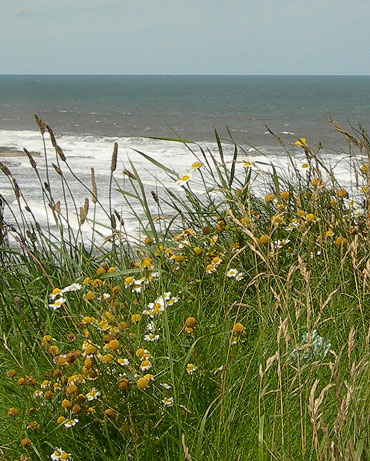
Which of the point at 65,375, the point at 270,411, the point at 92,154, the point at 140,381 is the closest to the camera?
the point at 140,381

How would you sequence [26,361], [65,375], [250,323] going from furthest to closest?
[250,323] < [26,361] < [65,375]

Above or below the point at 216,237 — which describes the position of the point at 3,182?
below

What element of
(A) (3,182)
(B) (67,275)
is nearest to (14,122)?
(A) (3,182)

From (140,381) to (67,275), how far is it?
1591 millimetres

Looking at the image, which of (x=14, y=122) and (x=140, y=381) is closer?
(x=140, y=381)

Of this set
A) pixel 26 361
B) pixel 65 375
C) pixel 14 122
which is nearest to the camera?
pixel 65 375

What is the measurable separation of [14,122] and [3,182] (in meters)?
23.8

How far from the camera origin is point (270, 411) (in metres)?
1.96

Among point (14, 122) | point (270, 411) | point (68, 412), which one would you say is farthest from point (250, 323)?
point (14, 122)

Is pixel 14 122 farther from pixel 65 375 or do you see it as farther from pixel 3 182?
pixel 65 375

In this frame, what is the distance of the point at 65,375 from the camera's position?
2.17 m

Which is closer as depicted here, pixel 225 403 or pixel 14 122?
pixel 225 403

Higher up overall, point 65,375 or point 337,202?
point 337,202

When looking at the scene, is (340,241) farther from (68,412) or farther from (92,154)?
(92,154)
